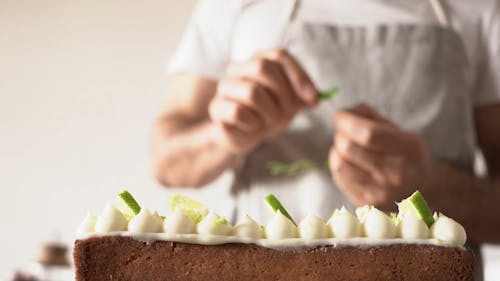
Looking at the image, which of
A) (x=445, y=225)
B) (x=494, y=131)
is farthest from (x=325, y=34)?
(x=445, y=225)

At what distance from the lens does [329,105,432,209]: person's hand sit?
55.5 inches

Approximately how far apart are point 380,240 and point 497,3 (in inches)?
42.7

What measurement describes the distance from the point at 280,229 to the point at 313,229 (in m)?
0.03

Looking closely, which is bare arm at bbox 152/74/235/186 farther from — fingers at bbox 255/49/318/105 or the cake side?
the cake side

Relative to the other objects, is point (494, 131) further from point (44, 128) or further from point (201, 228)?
point (44, 128)

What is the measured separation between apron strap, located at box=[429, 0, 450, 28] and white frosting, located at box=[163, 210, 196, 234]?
42.1 inches

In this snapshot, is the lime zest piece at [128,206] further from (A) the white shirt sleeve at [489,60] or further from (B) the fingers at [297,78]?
(A) the white shirt sleeve at [489,60]

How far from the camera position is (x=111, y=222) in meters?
0.69

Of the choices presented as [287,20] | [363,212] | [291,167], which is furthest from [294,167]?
[363,212]

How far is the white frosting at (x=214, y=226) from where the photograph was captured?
2.26 ft

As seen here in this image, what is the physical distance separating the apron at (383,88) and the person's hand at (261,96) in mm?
185

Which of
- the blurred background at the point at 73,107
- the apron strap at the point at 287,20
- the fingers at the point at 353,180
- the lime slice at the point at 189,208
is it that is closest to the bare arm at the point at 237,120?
the fingers at the point at 353,180

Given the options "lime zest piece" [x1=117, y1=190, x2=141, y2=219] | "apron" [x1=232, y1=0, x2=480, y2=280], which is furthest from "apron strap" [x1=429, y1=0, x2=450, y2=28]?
"lime zest piece" [x1=117, y1=190, x2=141, y2=219]

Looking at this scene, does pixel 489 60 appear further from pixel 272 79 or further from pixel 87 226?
pixel 87 226
